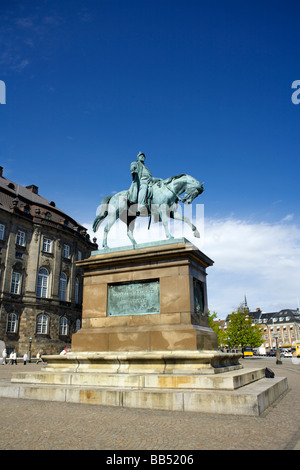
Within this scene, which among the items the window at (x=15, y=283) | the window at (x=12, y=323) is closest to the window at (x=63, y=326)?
the window at (x=12, y=323)

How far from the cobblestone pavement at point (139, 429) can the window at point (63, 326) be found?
4716 cm

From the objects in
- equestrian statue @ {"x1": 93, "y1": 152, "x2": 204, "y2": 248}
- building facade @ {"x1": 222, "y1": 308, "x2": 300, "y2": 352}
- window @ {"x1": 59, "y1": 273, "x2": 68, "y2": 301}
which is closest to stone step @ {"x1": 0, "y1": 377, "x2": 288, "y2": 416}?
equestrian statue @ {"x1": 93, "y1": 152, "x2": 204, "y2": 248}

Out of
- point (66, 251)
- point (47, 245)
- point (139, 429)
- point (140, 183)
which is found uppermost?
point (47, 245)

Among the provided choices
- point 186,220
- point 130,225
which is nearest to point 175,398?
point 186,220

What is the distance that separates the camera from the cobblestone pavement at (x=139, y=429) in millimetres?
5074

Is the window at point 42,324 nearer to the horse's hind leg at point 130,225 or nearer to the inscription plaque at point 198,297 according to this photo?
the horse's hind leg at point 130,225

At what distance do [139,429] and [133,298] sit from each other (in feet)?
18.2

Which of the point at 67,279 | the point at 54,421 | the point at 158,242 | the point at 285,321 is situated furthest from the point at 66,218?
the point at 285,321

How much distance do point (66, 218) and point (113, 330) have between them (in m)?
51.4

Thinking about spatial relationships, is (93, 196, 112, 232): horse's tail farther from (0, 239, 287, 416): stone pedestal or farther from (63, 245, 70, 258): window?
(63, 245, 70, 258): window

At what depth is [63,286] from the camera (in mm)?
55219

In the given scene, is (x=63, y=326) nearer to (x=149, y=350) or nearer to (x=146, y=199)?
(x=146, y=199)

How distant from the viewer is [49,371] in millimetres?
10859
